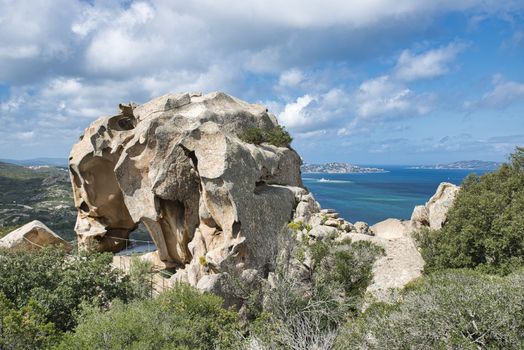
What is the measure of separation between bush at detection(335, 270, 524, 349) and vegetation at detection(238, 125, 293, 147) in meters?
17.8

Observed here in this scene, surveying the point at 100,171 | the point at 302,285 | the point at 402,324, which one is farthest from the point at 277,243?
the point at 100,171

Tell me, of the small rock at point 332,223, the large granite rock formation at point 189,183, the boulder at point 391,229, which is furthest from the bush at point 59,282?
the boulder at point 391,229

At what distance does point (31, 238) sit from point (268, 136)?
62.4 feet

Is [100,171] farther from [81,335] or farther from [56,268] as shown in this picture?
[81,335]

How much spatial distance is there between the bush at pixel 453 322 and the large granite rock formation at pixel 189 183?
9927mm

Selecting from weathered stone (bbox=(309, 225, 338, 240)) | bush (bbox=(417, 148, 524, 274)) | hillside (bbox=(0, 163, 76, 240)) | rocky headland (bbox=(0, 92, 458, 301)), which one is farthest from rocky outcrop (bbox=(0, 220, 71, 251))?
hillside (bbox=(0, 163, 76, 240))

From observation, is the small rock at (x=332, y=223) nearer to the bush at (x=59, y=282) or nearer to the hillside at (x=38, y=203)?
the bush at (x=59, y=282)

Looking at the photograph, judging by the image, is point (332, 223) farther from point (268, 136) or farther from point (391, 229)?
point (268, 136)

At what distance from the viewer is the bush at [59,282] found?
1742 cm

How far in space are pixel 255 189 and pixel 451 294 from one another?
13.8m

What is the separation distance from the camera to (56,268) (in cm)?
1942

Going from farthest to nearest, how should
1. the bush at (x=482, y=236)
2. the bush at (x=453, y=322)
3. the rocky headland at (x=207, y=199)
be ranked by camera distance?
the rocky headland at (x=207, y=199) → the bush at (x=482, y=236) → the bush at (x=453, y=322)

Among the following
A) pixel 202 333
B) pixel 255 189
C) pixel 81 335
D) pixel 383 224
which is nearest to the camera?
pixel 81 335

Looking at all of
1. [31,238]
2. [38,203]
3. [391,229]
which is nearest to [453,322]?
[391,229]
